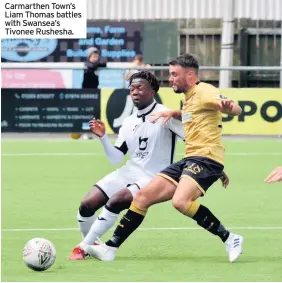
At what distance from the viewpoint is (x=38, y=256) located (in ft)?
32.1

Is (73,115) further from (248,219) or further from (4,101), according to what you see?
(248,219)

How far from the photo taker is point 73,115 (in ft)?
79.3

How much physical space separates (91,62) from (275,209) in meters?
11.3

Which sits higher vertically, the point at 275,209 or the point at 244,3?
the point at 244,3

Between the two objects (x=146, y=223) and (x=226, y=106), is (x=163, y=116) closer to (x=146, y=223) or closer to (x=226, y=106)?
(x=226, y=106)

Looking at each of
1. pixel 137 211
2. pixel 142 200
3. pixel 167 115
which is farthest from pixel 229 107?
pixel 137 211

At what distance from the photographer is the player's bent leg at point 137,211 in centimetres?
1034

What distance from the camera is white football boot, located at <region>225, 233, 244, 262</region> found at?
10.4 metres

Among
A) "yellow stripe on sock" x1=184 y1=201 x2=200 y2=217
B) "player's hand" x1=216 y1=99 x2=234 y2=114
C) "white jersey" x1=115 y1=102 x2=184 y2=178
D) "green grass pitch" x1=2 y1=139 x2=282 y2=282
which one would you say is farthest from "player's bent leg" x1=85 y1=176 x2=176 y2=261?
"player's hand" x1=216 y1=99 x2=234 y2=114

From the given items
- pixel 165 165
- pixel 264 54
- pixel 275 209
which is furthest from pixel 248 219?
pixel 264 54

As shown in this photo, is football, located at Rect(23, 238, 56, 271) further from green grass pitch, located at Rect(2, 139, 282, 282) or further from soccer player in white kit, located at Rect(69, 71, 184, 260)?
soccer player in white kit, located at Rect(69, 71, 184, 260)

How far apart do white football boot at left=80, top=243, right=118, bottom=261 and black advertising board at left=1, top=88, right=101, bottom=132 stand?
13.6 metres

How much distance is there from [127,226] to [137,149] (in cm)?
93

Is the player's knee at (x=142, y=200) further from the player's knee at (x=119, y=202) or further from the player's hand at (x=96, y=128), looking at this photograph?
the player's hand at (x=96, y=128)
